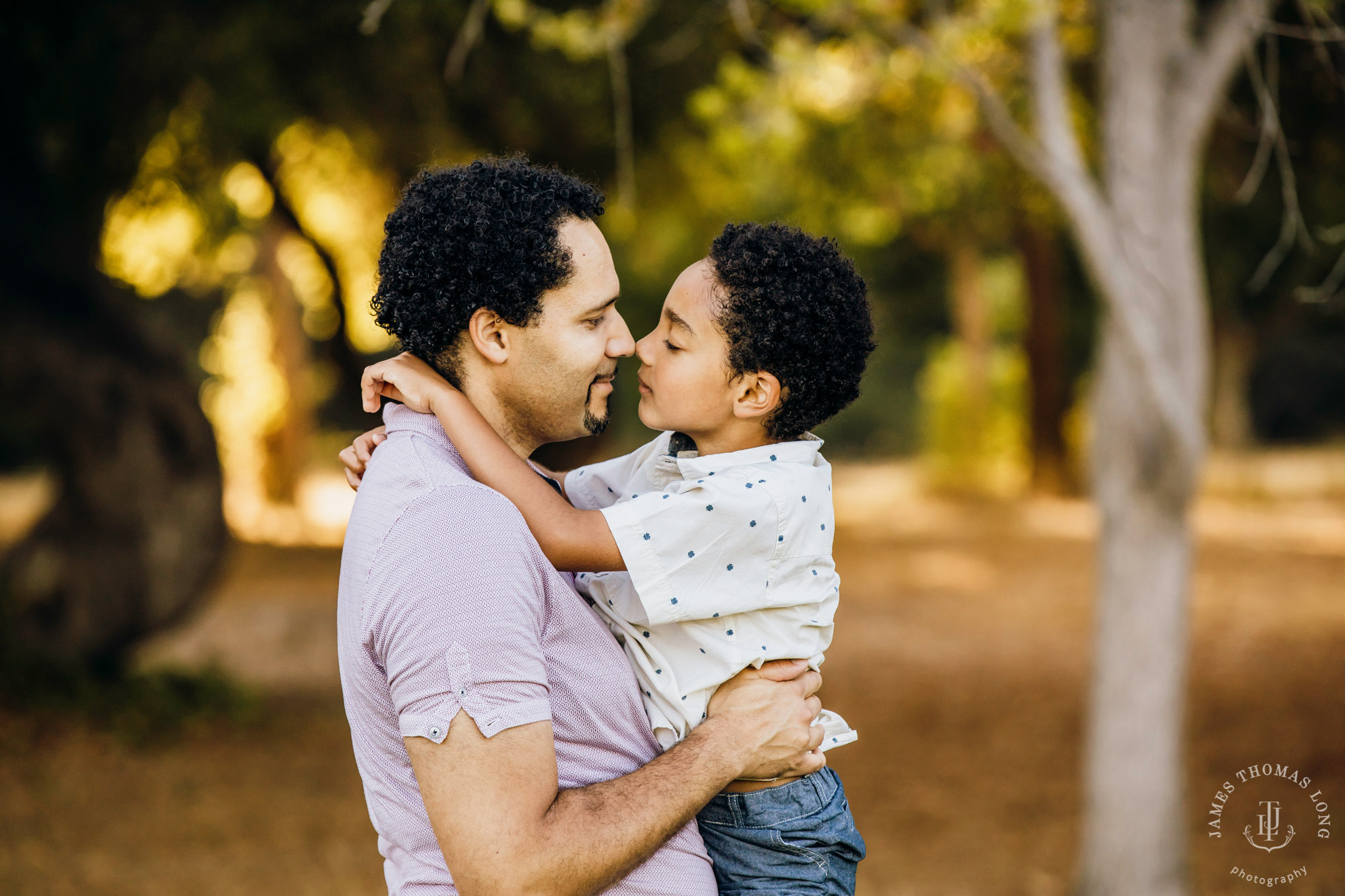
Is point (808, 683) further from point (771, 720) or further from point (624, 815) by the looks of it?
point (624, 815)

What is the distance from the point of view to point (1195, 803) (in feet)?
21.8

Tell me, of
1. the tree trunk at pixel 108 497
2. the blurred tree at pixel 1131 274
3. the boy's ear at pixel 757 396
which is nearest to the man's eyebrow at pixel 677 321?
the boy's ear at pixel 757 396

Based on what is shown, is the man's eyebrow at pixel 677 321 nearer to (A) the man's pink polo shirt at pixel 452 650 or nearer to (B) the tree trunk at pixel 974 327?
(A) the man's pink polo shirt at pixel 452 650

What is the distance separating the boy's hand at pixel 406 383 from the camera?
71.9 inches

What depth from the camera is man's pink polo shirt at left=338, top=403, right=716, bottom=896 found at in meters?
1.48

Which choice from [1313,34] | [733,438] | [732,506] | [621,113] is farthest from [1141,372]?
[732,506]

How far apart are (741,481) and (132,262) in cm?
1389

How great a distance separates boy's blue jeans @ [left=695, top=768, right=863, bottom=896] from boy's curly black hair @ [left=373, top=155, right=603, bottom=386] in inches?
35.5

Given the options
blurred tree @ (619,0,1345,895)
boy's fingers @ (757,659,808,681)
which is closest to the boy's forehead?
boy's fingers @ (757,659,808,681)

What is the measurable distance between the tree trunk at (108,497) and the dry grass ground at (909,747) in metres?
0.73

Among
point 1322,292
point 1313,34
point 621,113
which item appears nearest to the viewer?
point 1313,34

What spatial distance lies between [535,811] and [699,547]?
Answer: 54cm

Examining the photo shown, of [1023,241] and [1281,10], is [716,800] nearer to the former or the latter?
[1281,10]

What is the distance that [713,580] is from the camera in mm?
1872
